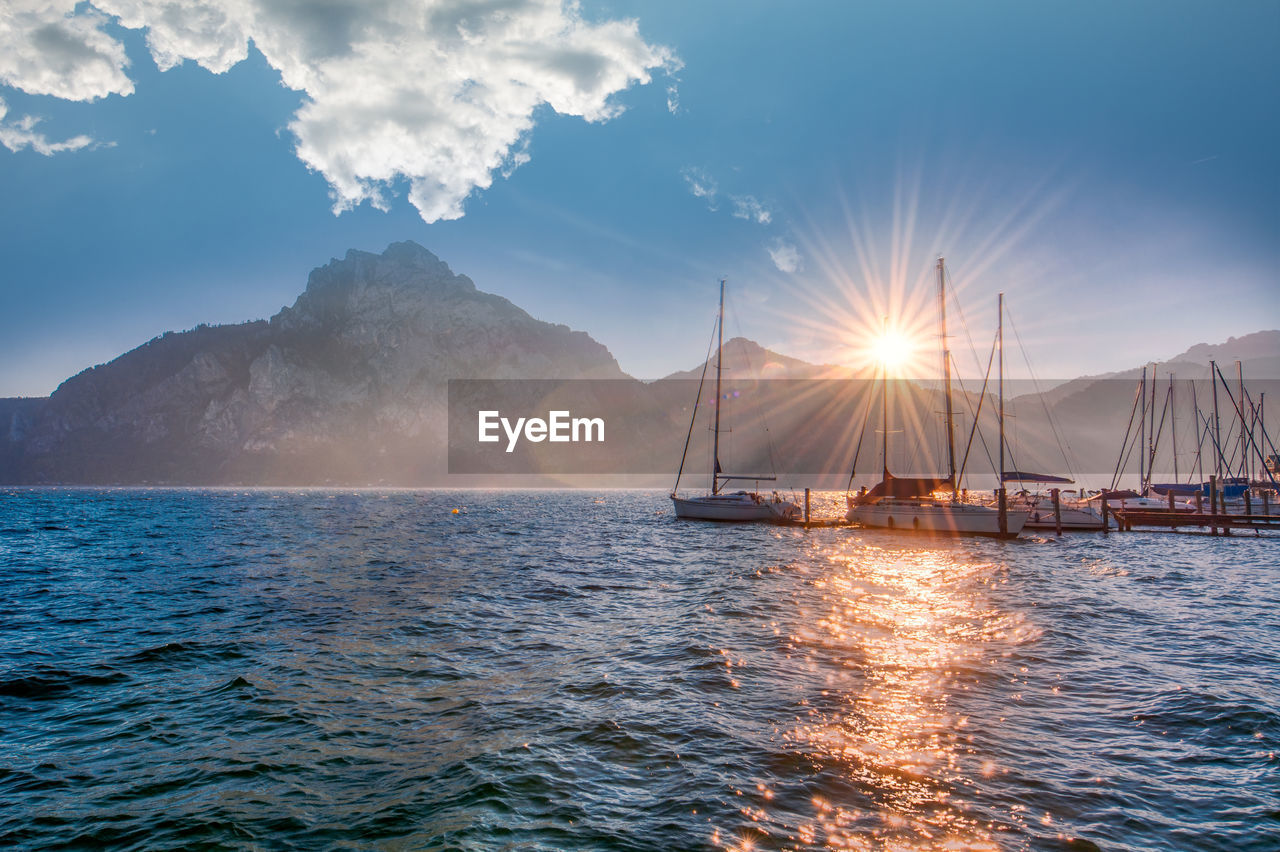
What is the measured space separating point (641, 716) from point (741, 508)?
51.5 meters

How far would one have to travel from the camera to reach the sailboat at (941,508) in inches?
1774

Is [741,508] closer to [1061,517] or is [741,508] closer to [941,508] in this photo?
[941,508]

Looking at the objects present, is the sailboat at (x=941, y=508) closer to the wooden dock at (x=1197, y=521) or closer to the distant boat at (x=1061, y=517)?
the distant boat at (x=1061, y=517)

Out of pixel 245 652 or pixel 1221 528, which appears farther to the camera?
pixel 1221 528

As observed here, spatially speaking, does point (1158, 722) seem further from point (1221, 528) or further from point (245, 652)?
point (1221, 528)

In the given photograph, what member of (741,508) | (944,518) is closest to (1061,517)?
(944,518)

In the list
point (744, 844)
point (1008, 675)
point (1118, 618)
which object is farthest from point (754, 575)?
point (744, 844)

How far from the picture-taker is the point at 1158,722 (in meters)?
10.1

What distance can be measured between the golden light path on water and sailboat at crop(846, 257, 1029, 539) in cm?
2351

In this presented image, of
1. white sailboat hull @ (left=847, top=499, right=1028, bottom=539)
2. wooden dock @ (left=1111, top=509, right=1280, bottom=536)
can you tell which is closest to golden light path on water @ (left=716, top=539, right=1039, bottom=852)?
white sailboat hull @ (left=847, top=499, right=1028, bottom=539)

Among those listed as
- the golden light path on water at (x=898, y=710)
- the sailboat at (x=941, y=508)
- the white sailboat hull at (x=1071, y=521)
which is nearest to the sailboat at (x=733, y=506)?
the sailboat at (x=941, y=508)

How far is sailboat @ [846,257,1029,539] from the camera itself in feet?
148

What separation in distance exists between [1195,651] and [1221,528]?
159ft

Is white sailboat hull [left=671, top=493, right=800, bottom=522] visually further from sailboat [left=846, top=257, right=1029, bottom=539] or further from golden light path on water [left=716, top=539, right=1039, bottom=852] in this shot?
golden light path on water [left=716, top=539, right=1039, bottom=852]
